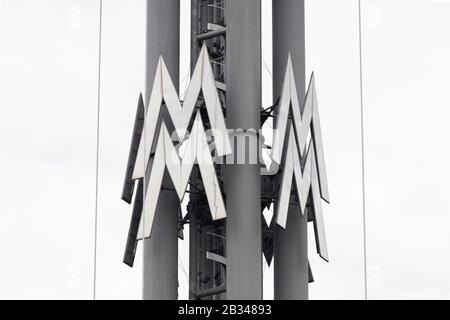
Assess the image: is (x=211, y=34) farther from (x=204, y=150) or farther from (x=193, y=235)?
(x=193, y=235)

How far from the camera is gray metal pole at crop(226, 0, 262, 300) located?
189 ft

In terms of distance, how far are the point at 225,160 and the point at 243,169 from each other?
0.74 m

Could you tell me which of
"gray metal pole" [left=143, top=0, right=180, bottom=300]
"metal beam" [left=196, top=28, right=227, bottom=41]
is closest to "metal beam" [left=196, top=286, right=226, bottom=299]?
"gray metal pole" [left=143, top=0, right=180, bottom=300]

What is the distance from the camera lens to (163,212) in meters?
59.6

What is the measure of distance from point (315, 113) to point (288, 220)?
163 inches

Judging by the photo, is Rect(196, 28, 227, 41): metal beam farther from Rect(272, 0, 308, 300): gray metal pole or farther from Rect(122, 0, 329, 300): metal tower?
Rect(272, 0, 308, 300): gray metal pole

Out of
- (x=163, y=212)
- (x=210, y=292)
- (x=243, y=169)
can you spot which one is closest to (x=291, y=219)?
(x=243, y=169)

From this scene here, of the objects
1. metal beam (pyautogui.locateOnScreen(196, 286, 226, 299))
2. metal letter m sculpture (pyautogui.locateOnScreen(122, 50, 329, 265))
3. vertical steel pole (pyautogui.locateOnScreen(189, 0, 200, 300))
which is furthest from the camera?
vertical steel pole (pyautogui.locateOnScreen(189, 0, 200, 300))

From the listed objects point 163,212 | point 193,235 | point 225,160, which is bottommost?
point 193,235

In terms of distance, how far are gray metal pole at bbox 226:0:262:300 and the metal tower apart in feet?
0.12

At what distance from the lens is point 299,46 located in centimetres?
6128

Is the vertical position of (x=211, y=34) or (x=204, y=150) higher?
(x=211, y=34)
